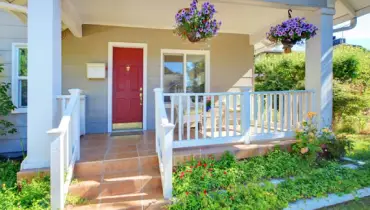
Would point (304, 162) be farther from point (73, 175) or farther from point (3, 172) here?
point (3, 172)

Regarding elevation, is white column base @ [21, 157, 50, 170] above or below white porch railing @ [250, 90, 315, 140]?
below

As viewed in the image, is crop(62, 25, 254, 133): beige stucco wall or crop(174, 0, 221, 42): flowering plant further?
crop(62, 25, 254, 133): beige stucco wall

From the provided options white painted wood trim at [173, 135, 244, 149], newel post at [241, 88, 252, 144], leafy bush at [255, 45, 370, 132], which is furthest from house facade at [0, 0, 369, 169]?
leafy bush at [255, 45, 370, 132]

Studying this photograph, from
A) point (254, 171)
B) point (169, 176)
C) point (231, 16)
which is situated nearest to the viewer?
point (169, 176)

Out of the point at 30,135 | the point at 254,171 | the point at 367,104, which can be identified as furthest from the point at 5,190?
the point at 367,104

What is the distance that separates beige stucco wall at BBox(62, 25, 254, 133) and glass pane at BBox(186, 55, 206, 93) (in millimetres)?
230

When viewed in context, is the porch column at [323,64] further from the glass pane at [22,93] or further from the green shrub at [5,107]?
the glass pane at [22,93]

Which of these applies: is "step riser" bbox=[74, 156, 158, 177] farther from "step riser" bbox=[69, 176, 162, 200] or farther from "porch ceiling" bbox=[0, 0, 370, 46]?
"porch ceiling" bbox=[0, 0, 370, 46]

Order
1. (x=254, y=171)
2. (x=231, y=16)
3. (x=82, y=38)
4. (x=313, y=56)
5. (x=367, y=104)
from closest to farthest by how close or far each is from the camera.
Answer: (x=254, y=171) → (x=313, y=56) → (x=231, y=16) → (x=82, y=38) → (x=367, y=104)

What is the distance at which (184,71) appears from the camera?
19.1 feet

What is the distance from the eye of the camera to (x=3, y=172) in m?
3.50

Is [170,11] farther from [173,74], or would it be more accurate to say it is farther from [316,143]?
[316,143]

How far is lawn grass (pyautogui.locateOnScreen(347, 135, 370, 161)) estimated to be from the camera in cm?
419

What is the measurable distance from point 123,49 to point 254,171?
398 centimetres
